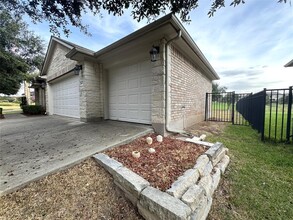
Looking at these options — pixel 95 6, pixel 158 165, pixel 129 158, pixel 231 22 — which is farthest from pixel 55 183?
pixel 231 22

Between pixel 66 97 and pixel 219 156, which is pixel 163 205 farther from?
pixel 66 97

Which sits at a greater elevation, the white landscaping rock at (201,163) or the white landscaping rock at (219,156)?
the white landscaping rock at (201,163)

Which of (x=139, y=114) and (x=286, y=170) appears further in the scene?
(x=139, y=114)

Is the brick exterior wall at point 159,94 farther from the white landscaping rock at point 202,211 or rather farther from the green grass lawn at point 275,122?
the green grass lawn at point 275,122

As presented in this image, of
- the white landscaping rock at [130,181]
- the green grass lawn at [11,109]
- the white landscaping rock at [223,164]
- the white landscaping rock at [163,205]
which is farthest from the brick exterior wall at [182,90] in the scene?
the green grass lawn at [11,109]

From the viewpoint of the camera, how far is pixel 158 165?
2.35 metres

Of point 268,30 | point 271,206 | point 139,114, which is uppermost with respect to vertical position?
point 268,30

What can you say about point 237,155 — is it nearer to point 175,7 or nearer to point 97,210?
point 97,210

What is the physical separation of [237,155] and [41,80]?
1483 cm

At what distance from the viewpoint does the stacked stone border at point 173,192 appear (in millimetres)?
1413

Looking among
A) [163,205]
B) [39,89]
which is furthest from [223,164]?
[39,89]

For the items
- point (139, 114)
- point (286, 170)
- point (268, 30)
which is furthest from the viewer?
point (268, 30)

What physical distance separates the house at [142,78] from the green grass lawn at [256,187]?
203 cm

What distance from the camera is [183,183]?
71.4 inches
